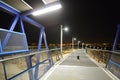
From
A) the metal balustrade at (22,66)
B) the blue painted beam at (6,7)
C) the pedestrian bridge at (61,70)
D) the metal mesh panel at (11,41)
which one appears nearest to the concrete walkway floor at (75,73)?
the pedestrian bridge at (61,70)

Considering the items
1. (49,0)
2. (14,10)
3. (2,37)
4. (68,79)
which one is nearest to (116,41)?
(68,79)

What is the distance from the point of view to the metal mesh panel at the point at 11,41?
4.64 meters

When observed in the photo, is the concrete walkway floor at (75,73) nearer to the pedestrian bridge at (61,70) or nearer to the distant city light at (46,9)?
the pedestrian bridge at (61,70)

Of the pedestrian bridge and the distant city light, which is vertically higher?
the distant city light

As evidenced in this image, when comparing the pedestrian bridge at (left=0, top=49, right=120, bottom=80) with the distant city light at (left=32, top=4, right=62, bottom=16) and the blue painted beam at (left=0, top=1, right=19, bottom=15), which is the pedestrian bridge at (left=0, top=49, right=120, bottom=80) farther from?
the distant city light at (left=32, top=4, right=62, bottom=16)

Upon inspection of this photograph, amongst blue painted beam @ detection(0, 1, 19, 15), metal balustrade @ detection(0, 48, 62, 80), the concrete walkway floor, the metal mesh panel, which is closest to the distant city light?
blue painted beam @ detection(0, 1, 19, 15)

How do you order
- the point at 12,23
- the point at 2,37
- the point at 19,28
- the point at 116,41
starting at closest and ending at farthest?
the point at 2,37, the point at 12,23, the point at 19,28, the point at 116,41

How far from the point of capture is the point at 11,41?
5238 mm

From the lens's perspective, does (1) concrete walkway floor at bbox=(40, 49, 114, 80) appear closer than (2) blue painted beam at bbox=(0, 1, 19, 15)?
No

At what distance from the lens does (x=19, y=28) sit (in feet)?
20.9

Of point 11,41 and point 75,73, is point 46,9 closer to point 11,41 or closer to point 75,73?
point 11,41

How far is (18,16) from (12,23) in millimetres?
489

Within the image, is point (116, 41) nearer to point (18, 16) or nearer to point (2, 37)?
point (18, 16)

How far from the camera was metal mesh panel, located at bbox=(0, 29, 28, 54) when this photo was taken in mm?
4637
